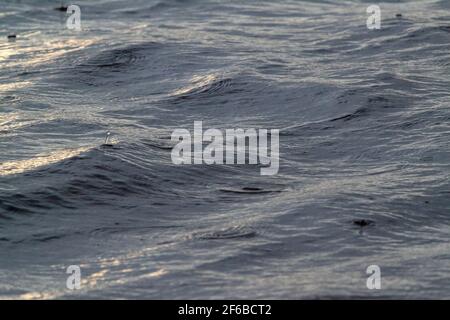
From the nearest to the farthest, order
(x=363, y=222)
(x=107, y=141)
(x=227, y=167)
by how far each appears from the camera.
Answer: (x=363, y=222) → (x=227, y=167) → (x=107, y=141)

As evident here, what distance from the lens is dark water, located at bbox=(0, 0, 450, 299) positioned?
6430 millimetres

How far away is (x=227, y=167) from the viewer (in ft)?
28.3

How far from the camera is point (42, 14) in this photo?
1625cm

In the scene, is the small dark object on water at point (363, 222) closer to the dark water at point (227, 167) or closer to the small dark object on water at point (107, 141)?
the dark water at point (227, 167)

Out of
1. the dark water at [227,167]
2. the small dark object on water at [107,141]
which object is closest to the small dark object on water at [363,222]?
the dark water at [227,167]

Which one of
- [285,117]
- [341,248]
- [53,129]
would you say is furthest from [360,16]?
[341,248]

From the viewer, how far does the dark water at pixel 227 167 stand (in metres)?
6.43

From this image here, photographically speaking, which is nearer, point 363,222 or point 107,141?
point 363,222

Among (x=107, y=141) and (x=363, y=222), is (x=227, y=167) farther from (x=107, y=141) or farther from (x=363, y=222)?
(x=363, y=222)

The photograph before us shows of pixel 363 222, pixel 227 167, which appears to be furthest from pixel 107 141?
pixel 363 222

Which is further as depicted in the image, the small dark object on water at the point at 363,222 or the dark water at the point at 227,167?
the small dark object on water at the point at 363,222

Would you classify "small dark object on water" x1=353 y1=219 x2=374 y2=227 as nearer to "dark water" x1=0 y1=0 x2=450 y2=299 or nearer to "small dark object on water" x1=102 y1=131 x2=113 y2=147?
"dark water" x1=0 y1=0 x2=450 y2=299

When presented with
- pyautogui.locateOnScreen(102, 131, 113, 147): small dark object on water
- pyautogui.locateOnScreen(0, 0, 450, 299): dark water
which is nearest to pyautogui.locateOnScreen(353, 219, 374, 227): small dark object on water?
pyautogui.locateOnScreen(0, 0, 450, 299): dark water

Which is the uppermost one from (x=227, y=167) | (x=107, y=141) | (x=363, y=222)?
(x=107, y=141)
